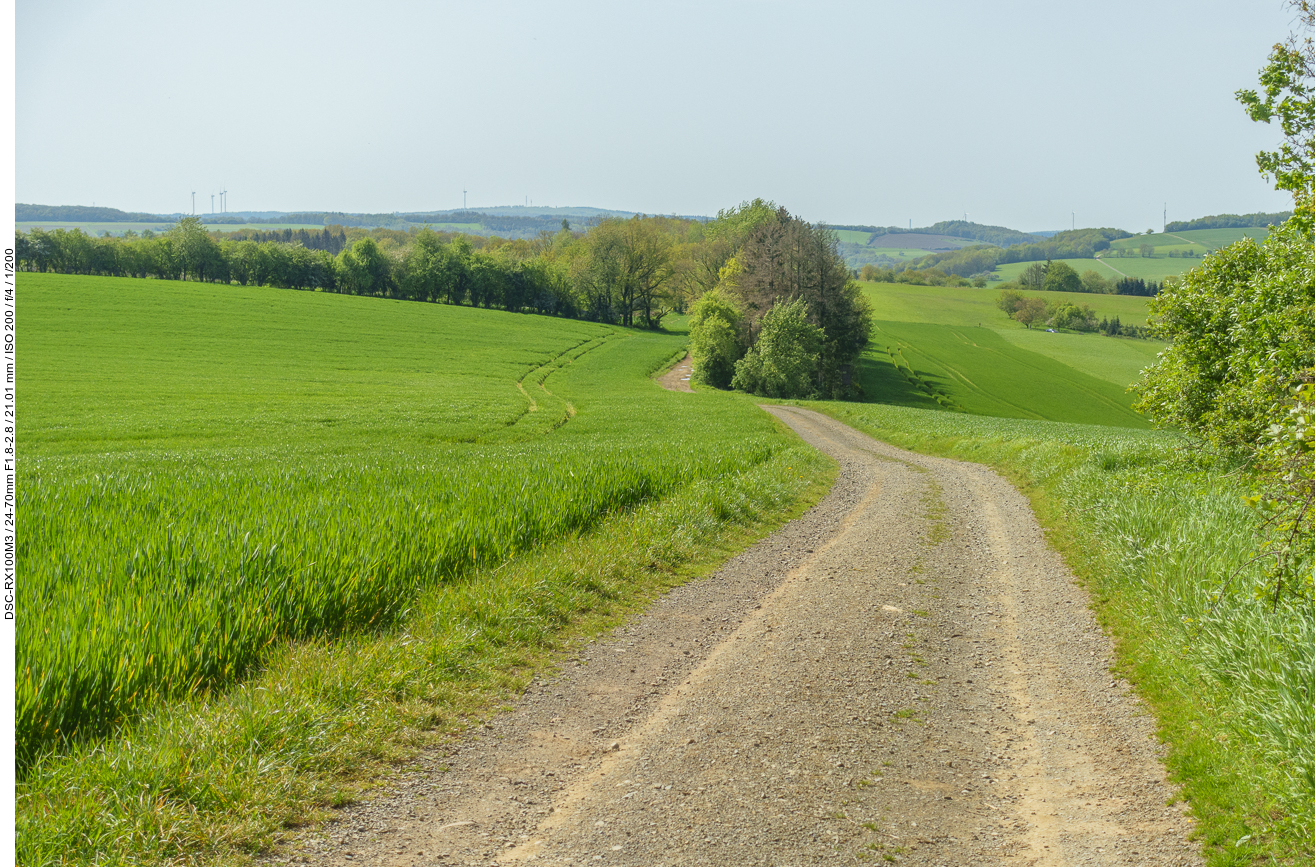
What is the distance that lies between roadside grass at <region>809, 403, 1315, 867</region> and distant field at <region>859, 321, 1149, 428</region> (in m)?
52.4

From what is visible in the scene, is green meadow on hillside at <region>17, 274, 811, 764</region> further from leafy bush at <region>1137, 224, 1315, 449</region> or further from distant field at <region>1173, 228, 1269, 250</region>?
distant field at <region>1173, 228, 1269, 250</region>

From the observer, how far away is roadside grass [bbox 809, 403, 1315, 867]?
4480 mm

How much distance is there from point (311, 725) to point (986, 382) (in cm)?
7770

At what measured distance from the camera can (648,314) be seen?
4050 inches

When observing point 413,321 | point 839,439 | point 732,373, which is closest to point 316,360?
point 413,321

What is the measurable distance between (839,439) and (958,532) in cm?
1879

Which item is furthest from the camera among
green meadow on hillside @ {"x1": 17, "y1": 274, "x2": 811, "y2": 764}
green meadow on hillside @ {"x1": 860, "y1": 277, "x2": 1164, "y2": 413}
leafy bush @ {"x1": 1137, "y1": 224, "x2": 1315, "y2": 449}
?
green meadow on hillside @ {"x1": 860, "y1": 277, "x2": 1164, "y2": 413}

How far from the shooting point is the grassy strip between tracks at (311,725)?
4082 millimetres

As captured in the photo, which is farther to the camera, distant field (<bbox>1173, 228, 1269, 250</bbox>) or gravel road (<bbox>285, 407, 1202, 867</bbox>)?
distant field (<bbox>1173, 228, 1269, 250</bbox>)

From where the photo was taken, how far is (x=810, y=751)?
18.1 ft

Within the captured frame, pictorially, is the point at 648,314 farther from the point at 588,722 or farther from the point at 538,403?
the point at 588,722

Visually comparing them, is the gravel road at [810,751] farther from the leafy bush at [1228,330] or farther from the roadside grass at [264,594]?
the leafy bush at [1228,330]

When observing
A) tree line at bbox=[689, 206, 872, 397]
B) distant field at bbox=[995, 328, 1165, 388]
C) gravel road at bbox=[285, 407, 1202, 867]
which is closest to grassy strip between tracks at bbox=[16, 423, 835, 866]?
gravel road at bbox=[285, 407, 1202, 867]

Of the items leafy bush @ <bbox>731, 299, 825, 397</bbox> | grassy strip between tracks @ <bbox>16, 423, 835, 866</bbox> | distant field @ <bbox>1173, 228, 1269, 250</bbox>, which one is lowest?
grassy strip between tracks @ <bbox>16, 423, 835, 866</bbox>
